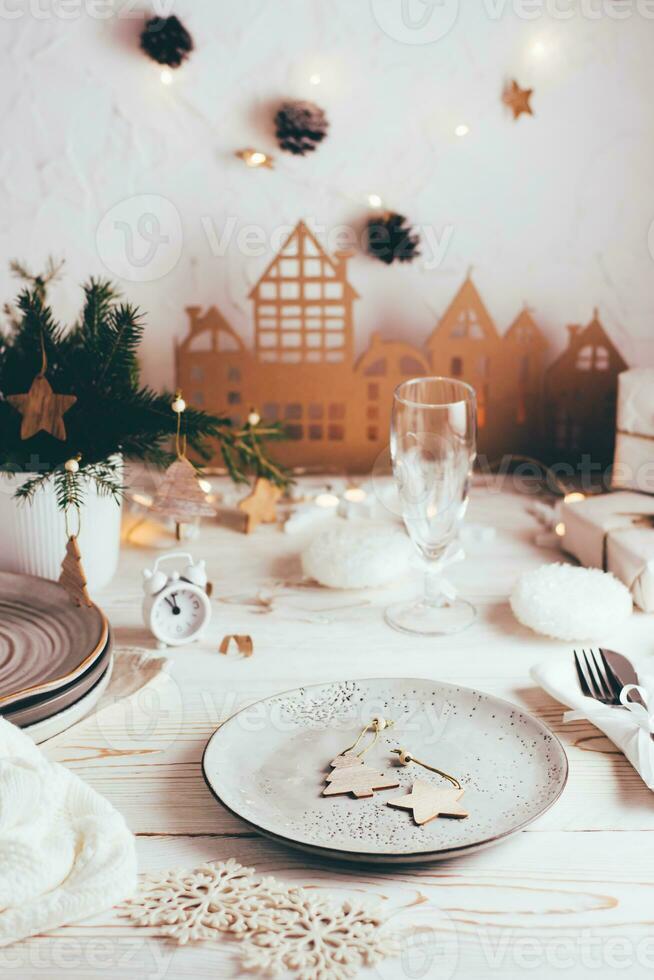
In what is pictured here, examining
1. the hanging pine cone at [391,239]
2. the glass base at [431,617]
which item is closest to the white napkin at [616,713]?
the glass base at [431,617]

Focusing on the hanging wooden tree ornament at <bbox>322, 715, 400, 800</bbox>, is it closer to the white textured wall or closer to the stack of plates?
the stack of plates

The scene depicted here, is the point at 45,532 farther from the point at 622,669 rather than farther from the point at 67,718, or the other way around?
the point at 622,669

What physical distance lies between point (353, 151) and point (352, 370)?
0.31 m

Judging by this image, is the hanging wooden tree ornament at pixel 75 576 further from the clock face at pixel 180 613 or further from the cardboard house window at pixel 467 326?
the cardboard house window at pixel 467 326

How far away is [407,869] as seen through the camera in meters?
0.65

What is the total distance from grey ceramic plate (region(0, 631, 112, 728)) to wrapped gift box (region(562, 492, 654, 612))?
546 mm

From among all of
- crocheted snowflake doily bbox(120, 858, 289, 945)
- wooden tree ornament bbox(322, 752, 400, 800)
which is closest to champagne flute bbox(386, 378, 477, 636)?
wooden tree ornament bbox(322, 752, 400, 800)

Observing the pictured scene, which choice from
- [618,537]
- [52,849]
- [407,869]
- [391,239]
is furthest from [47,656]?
[391,239]

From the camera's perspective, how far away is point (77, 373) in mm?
1093

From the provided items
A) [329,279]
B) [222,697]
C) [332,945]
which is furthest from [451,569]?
[332,945]

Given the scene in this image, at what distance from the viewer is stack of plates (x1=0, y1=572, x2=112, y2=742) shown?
30.5 inches

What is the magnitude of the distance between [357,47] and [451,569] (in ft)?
2.47

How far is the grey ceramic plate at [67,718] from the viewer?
777mm

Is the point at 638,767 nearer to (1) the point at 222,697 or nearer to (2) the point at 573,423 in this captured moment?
(1) the point at 222,697
